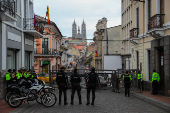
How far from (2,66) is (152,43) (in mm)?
10294

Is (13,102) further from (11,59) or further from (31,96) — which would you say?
(11,59)

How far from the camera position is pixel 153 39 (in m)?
15.0

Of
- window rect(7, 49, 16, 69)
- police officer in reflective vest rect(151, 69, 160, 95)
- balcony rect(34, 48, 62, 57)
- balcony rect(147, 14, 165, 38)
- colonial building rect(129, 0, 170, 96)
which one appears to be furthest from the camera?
balcony rect(34, 48, 62, 57)

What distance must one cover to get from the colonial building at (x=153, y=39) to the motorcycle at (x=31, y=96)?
7.19m

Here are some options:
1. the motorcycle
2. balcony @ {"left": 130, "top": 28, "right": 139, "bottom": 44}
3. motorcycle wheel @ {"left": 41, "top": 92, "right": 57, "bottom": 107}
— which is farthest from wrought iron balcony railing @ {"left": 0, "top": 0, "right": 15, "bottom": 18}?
balcony @ {"left": 130, "top": 28, "right": 139, "bottom": 44}

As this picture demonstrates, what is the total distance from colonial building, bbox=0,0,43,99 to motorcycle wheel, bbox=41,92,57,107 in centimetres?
327

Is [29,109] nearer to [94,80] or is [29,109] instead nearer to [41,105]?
[41,105]

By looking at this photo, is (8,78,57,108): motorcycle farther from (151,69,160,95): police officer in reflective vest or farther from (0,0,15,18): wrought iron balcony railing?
(151,69,160,95): police officer in reflective vest

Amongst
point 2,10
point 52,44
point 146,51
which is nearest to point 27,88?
point 2,10

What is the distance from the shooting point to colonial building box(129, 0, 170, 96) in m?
12.8

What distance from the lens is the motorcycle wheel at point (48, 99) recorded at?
9422 millimetres

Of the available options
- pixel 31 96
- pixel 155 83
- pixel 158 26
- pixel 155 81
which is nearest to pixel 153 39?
pixel 158 26

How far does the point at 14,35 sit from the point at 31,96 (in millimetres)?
6063

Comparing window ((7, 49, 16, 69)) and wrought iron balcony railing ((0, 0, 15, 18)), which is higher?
wrought iron balcony railing ((0, 0, 15, 18))
